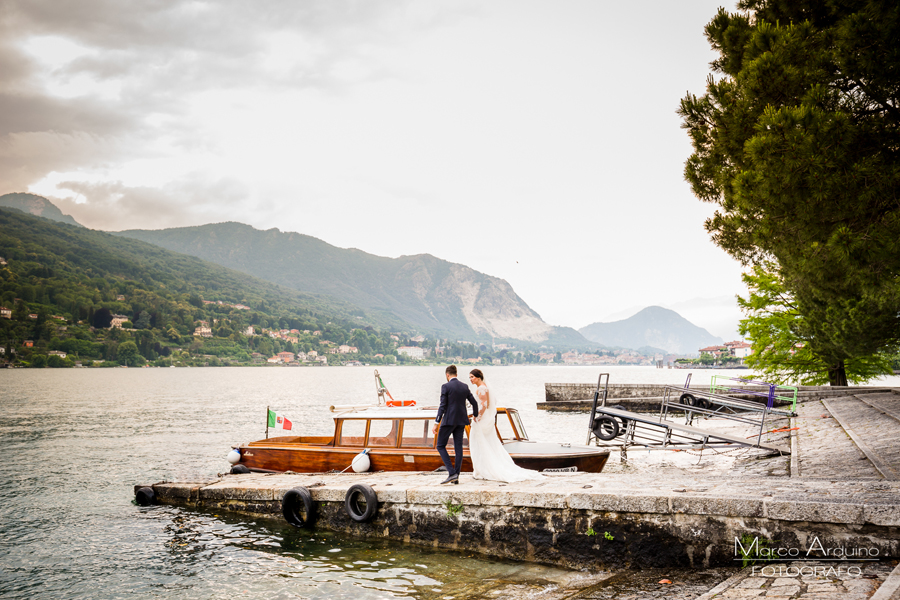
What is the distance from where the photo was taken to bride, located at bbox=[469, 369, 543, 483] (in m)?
9.70

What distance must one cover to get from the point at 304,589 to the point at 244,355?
154 m

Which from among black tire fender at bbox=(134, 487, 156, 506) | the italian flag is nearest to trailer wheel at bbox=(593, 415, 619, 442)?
the italian flag

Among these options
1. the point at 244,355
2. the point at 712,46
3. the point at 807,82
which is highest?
the point at 712,46

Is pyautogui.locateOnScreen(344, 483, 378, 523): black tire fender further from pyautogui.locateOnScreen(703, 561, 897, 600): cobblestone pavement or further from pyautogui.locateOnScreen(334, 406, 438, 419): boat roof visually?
pyautogui.locateOnScreen(703, 561, 897, 600): cobblestone pavement

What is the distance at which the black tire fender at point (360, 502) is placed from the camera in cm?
952

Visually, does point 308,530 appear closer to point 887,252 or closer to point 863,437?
point 887,252

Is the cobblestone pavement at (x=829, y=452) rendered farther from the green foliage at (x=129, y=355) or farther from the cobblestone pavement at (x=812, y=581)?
the green foliage at (x=129, y=355)

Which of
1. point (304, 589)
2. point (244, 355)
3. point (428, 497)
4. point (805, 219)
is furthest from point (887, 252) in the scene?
point (244, 355)

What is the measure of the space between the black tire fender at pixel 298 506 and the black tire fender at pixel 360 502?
0.90 meters

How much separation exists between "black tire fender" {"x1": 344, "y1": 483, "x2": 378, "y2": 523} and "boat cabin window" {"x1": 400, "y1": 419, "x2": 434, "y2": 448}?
3.10 m

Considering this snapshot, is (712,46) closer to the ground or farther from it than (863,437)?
farther from it

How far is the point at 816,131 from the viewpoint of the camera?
23.0ft

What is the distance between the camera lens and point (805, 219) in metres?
7.63

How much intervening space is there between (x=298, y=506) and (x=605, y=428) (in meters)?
10.6
